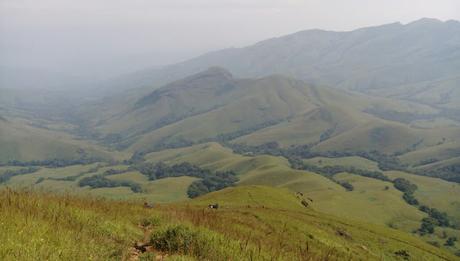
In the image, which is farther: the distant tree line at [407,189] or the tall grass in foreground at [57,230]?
the distant tree line at [407,189]

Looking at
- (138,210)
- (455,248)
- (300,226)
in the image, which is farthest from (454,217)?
(138,210)

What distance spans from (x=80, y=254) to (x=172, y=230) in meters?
4.60

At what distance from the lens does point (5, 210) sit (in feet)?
34.8

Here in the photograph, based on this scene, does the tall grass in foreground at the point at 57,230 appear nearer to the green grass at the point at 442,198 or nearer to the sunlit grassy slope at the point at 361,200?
the sunlit grassy slope at the point at 361,200

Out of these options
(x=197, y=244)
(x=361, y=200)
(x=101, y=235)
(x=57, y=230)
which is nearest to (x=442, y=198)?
(x=361, y=200)

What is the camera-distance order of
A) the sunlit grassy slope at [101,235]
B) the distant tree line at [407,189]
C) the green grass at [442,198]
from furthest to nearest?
the distant tree line at [407,189] → the green grass at [442,198] → the sunlit grassy slope at [101,235]

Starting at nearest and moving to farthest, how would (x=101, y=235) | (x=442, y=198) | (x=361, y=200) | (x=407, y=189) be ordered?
(x=101, y=235) < (x=361, y=200) < (x=442, y=198) < (x=407, y=189)

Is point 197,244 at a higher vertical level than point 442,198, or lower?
higher

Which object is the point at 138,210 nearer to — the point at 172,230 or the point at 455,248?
the point at 172,230

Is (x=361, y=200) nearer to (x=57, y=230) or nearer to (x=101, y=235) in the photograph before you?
(x=101, y=235)

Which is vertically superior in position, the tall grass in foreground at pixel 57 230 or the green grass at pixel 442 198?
the tall grass in foreground at pixel 57 230

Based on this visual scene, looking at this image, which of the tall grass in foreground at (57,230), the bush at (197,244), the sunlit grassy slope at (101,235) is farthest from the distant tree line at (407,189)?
the tall grass in foreground at (57,230)

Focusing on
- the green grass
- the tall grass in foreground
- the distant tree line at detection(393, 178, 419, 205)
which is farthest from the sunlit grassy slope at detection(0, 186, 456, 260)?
the distant tree line at detection(393, 178, 419, 205)

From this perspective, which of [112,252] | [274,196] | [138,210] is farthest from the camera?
[274,196]
